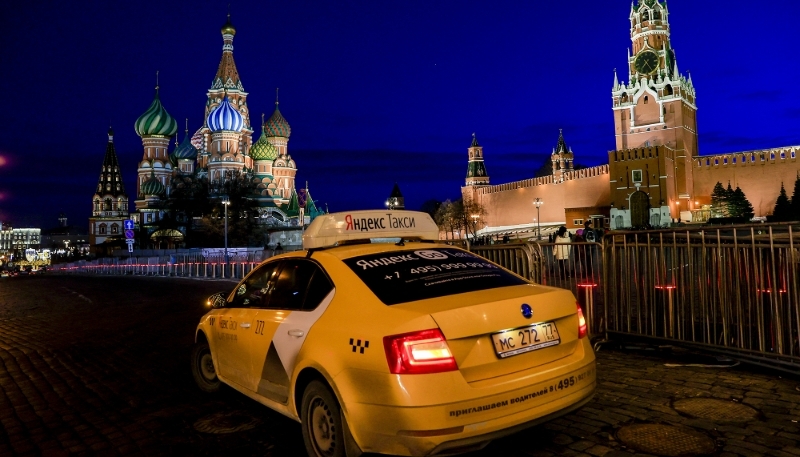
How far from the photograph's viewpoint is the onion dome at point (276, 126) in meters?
79.4

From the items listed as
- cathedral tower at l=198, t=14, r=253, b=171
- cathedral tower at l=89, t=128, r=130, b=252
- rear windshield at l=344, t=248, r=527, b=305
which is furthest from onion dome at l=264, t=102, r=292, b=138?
rear windshield at l=344, t=248, r=527, b=305

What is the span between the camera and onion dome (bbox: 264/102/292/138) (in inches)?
3125

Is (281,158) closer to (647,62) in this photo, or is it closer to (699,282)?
(647,62)

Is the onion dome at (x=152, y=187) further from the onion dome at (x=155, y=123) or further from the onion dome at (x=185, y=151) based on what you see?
the onion dome at (x=155, y=123)

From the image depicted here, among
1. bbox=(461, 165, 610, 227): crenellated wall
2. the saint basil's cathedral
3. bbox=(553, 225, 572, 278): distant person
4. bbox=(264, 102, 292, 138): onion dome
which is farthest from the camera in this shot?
bbox=(264, 102, 292, 138): onion dome

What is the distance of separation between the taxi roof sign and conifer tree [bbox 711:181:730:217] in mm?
62547

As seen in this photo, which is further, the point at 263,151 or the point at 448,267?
the point at 263,151

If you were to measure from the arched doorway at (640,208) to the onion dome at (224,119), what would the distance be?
4690 cm

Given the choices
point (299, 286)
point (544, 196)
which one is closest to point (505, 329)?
point (299, 286)

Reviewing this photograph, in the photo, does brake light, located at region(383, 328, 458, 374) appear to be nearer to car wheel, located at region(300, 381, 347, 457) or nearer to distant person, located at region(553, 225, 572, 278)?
car wheel, located at region(300, 381, 347, 457)

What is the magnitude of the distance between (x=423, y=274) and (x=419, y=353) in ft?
2.89

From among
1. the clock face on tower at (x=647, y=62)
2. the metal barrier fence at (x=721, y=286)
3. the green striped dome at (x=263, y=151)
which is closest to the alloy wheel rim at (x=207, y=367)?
the metal barrier fence at (x=721, y=286)

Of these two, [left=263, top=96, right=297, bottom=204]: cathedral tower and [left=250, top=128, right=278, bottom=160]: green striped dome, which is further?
[left=263, top=96, right=297, bottom=204]: cathedral tower

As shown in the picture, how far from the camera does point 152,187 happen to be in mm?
73188
